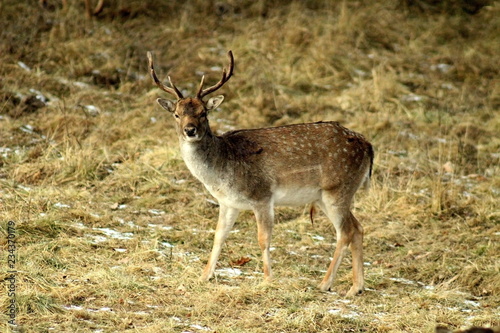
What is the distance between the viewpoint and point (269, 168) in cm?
→ 824

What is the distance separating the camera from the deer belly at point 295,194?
8.23 meters

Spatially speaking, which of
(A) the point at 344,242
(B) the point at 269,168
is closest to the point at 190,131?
(B) the point at 269,168

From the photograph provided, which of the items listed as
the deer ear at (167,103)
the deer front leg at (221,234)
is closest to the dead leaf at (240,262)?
the deer front leg at (221,234)

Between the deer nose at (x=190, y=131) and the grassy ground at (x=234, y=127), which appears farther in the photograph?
the deer nose at (x=190, y=131)

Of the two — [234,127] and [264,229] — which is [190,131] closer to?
[264,229]

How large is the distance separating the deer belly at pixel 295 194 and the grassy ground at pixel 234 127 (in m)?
0.70

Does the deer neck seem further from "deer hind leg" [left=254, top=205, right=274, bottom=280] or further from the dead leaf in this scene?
the dead leaf

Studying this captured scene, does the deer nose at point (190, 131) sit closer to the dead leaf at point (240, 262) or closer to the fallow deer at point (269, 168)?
the fallow deer at point (269, 168)

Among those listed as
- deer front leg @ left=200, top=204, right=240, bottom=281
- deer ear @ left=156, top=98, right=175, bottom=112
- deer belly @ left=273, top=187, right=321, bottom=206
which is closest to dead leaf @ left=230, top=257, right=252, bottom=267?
deer front leg @ left=200, top=204, right=240, bottom=281

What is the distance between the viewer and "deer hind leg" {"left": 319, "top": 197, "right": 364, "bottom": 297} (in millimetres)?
8062

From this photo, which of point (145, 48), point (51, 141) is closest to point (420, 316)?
point (51, 141)

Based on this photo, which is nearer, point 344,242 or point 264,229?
point 264,229

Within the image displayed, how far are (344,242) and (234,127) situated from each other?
4709 millimetres

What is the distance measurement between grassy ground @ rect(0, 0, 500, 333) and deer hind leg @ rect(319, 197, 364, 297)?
167 mm
